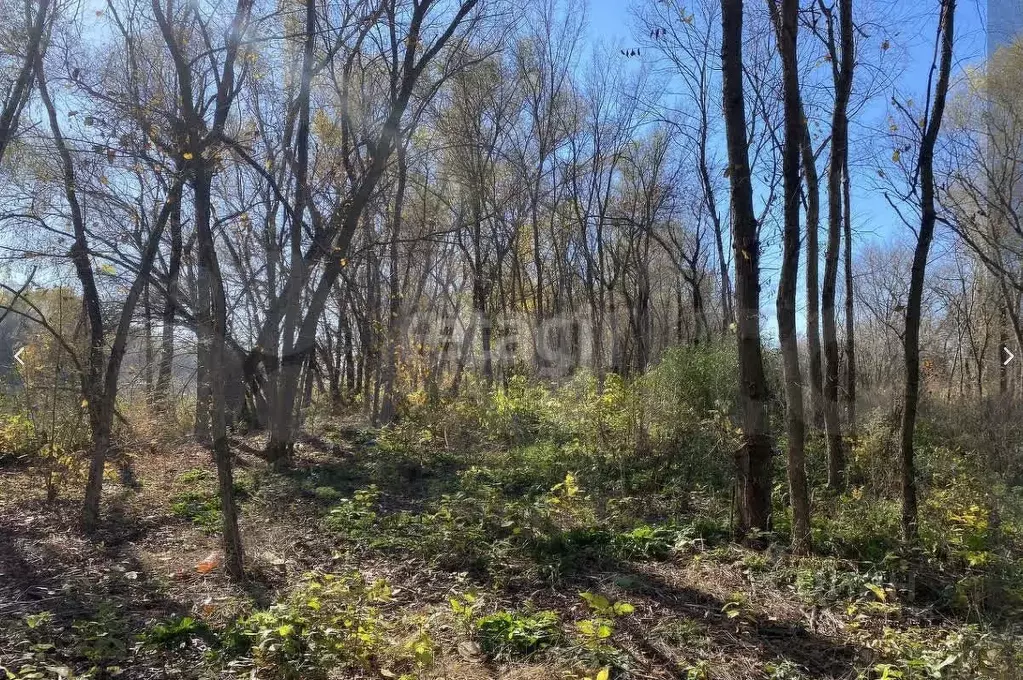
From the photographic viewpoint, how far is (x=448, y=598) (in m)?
4.24

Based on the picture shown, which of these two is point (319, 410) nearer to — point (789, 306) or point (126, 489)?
point (126, 489)

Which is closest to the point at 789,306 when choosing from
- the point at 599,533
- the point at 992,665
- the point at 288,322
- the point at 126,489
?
the point at 599,533

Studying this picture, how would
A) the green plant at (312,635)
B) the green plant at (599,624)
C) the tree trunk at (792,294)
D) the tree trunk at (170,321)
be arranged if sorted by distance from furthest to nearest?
the tree trunk at (170,321) → the tree trunk at (792,294) → the green plant at (312,635) → the green plant at (599,624)

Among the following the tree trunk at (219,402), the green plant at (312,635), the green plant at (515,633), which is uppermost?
the tree trunk at (219,402)

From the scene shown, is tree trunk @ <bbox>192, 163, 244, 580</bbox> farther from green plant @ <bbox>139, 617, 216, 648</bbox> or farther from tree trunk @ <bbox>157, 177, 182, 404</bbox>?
tree trunk @ <bbox>157, 177, 182, 404</bbox>

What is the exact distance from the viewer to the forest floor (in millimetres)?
3197

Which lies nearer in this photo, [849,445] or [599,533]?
[599,533]

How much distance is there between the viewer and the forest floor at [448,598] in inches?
126

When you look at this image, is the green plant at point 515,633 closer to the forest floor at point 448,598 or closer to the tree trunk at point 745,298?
the forest floor at point 448,598

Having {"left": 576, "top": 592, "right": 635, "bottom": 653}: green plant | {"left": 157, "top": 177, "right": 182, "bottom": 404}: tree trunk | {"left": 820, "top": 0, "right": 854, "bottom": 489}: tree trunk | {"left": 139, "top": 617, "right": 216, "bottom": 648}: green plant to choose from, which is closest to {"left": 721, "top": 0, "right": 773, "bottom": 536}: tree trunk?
{"left": 820, "top": 0, "right": 854, "bottom": 489}: tree trunk

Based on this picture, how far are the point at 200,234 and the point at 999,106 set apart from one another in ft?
46.7

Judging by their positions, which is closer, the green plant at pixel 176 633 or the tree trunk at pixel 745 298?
the green plant at pixel 176 633

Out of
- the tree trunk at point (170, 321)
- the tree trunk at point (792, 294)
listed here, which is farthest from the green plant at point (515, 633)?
the tree trunk at point (170, 321)

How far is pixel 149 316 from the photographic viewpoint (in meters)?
9.14
